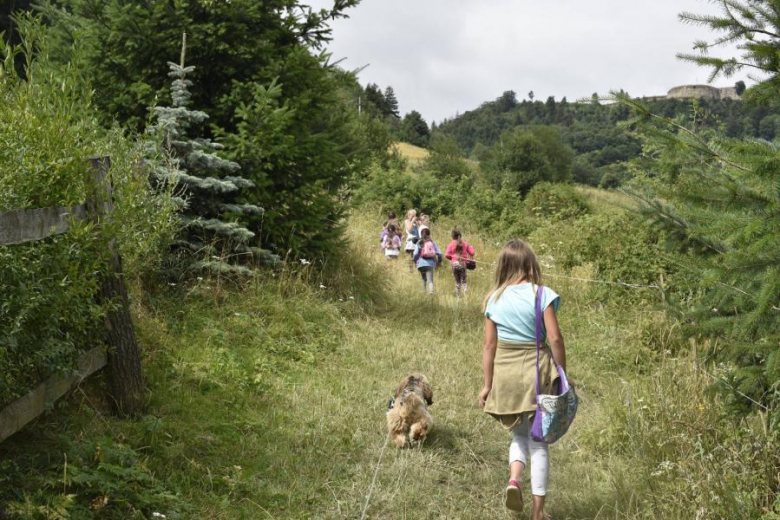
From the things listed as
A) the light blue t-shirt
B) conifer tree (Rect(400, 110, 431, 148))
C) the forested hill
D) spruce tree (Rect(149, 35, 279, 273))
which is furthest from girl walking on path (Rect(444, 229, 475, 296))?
conifer tree (Rect(400, 110, 431, 148))

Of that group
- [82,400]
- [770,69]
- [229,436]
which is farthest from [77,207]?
[770,69]

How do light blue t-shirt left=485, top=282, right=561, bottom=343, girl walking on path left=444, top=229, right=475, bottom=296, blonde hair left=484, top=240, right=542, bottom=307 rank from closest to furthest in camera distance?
light blue t-shirt left=485, top=282, right=561, bottom=343, blonde hair left=484, top=240, right=542, bottom=307, girl walking on path left=444, top=229, right=475, bottom=296

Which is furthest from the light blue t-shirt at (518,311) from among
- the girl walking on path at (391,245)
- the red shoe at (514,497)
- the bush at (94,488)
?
the girl walking on path at (391,245)

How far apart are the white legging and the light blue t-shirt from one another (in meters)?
0.55

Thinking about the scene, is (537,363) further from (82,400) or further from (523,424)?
(82,400)

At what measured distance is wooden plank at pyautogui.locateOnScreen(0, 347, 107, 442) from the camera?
3.40 metres

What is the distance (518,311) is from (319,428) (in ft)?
6.87

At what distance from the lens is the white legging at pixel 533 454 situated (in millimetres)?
4109

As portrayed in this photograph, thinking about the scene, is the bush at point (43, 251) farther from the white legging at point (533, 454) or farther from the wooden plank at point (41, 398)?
the white legging at point (533, 454)

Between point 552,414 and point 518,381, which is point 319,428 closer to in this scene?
point 518,381

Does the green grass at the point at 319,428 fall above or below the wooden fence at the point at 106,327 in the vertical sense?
below

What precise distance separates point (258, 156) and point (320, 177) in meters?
1.28

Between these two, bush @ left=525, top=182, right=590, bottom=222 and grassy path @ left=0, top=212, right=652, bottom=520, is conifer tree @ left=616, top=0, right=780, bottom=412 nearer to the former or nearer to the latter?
grassy path @ left=0, top=212, right=652, bottom=520

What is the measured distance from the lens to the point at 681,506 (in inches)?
150
